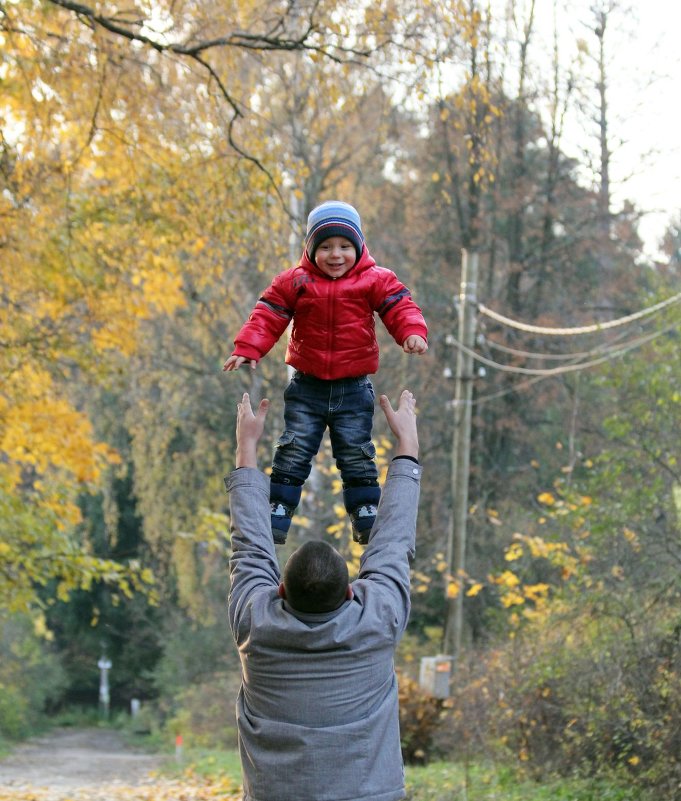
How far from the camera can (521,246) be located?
26.7m

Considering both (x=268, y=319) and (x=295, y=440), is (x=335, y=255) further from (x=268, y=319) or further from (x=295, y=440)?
(x=295, y=440)

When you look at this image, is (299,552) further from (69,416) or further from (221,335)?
(221,335)

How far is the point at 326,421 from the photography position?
4.21 metres

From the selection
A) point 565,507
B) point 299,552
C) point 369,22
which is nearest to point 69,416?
→ point 565,507

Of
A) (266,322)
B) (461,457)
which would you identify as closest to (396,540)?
(266,322)

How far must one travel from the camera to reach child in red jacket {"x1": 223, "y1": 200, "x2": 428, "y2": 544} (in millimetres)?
3984

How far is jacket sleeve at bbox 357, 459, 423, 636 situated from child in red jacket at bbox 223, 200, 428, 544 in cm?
43

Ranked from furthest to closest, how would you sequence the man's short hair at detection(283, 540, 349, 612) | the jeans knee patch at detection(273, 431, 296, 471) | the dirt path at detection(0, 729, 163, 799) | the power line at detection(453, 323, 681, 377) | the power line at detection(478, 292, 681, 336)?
the dirt path at detection(0, 729, 163, 799) → the power line at detection(453, 323, 681, 377) → the power line at detection(478, 292, 681, 336) → the jeans knee patch at detection(273, 431, 296, 471) → the man's short hair at detection(283, 540, 349, 612)

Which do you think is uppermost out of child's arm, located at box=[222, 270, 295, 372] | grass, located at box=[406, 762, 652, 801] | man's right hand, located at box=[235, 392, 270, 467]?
child's arm, located at box=[222, 270, 295, 372]

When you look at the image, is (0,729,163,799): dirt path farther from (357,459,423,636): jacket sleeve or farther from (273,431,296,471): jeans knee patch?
(357,459,423,636): jacket sleeve

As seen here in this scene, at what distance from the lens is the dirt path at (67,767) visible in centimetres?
1603

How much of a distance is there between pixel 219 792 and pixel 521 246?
1585cm

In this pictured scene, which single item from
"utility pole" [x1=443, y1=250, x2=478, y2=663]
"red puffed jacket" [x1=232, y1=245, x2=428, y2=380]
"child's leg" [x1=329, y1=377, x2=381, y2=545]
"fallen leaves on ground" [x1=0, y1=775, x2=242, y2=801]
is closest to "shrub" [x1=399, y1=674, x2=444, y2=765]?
"utility pole" [x1=443, y1=250, x2=478, y2=663]

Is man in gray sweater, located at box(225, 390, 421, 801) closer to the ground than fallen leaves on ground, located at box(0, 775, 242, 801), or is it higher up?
higher up
